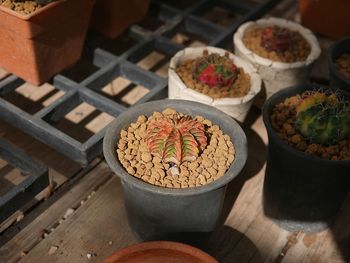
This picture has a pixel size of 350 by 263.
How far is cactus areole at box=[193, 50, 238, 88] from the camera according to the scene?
2.12 meters

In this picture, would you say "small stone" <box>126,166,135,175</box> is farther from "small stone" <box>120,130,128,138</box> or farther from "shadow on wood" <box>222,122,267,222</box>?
"shadow on wood" <box>222,122,267,222</box>

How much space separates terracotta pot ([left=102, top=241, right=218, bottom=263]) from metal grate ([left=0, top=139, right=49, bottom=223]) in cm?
55

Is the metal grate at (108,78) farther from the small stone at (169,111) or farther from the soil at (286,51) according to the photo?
the small stone at (169,111)

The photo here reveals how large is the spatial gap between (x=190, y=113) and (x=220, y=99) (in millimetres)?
203

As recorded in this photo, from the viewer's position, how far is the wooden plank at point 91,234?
1.79 meters

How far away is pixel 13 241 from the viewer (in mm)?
1829

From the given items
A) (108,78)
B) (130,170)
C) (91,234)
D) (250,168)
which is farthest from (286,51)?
(91,234)

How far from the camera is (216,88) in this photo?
2125mm

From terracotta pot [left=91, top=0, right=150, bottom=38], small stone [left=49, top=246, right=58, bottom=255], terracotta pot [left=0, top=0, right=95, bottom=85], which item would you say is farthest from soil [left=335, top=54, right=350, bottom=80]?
small stone [left=49, top=246, right=58, bottom=255]

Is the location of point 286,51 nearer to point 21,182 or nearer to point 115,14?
point 115,14

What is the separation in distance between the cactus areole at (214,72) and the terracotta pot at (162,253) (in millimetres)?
887

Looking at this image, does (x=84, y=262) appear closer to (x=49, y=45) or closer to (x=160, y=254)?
(x=160, y=254)

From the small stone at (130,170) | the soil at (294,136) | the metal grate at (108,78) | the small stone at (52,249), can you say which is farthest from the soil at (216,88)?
the small stone at (52,249)

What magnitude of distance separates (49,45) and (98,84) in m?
0.31
